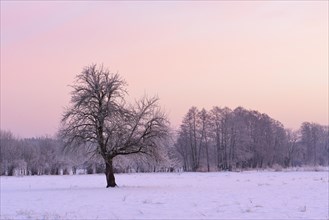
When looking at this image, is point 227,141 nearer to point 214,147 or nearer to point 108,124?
point 214,147

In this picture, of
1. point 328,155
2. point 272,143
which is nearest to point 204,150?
point 272,143

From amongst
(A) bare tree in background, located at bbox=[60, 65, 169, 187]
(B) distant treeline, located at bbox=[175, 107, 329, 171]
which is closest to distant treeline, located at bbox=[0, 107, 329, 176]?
(B) distant treeline, located at bbox=[175, 107, 329, 171]

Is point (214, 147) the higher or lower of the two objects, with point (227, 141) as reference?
lower

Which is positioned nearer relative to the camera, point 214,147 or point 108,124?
point 108,124

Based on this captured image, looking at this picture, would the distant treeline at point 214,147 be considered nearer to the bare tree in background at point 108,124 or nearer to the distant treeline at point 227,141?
the distant treeline at point 227,141

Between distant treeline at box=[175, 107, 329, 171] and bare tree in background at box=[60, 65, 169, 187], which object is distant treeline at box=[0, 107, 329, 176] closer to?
distant treeline at box=[175, 107, 329, 171]

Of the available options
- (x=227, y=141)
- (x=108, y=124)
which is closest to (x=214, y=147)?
(x=227, y=141)

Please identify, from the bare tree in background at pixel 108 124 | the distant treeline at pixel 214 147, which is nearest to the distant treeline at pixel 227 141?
the distant treeline at pixel 214 147

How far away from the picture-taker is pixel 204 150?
370 feet

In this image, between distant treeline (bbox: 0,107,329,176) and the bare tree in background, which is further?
distant treeline (bbox: 0,107,329,176)

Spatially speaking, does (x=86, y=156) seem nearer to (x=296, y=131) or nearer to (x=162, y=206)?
(x=162, y=206)

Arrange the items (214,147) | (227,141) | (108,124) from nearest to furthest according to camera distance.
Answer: (108,124) → (227,141) → (214,147)

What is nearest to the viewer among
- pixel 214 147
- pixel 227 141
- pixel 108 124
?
pixel 108 124

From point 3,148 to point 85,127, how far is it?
91.5m
